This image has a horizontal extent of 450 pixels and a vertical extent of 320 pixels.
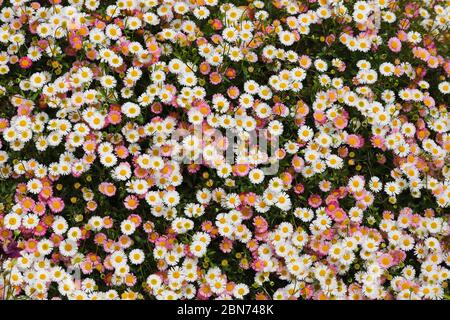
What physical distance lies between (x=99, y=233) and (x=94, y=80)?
979 mm

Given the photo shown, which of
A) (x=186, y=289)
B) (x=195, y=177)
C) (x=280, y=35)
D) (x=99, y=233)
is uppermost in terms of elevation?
(x=280, y=35)

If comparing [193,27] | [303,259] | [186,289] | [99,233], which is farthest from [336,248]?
[193,27]

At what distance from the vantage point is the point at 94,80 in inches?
144

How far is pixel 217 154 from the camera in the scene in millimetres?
3471

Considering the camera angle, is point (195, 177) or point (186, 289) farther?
point (195, 177)

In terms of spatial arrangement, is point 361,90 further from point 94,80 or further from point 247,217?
point 94,80

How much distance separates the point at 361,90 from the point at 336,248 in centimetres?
107

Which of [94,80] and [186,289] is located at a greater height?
[94,80]

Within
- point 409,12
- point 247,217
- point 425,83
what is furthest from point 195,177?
point 409,12

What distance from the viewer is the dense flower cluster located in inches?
130

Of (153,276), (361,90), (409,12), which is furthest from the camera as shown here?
(409,12)

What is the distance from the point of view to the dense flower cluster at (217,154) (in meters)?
3.30

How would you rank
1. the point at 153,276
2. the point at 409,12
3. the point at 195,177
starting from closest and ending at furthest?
the point at 153,276
the point at 195,177
the point at 409,12

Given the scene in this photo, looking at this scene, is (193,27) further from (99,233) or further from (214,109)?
(99,233)
